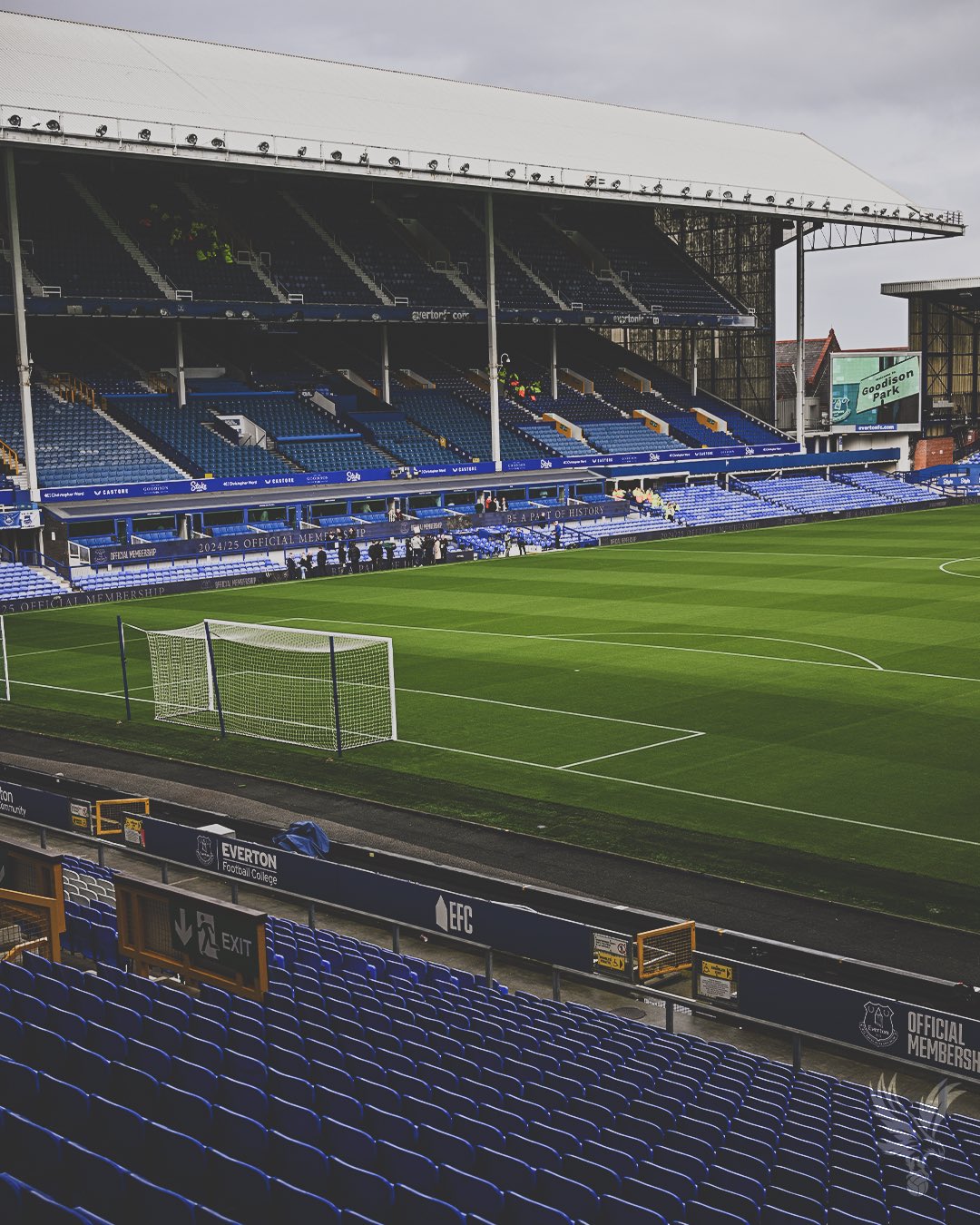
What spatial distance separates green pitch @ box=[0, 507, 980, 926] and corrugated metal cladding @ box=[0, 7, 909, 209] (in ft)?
76.6

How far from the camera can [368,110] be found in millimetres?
66750

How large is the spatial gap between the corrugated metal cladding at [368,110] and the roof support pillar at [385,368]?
11140 mm

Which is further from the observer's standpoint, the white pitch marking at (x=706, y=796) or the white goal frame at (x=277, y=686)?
the white goal frame at (x=277, y=686)

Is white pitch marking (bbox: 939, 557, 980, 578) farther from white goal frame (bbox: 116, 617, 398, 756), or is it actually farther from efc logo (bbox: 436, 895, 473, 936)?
efc logo (bbox: 436, 895, 473, 936)

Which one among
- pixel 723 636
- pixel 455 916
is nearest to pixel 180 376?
pixel 723 636

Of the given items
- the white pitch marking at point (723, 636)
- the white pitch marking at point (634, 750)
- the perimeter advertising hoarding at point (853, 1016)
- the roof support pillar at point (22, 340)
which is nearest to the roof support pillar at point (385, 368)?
the roof support pillar at point (22, 340)

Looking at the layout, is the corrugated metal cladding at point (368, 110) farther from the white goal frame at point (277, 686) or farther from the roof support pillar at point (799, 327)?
the white goal frame at point (277, 686)

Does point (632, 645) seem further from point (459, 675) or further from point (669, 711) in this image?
point (669, 711)

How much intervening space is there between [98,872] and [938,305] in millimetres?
96377

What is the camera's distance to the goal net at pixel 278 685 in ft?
85.9

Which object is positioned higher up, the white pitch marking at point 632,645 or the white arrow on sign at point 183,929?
the white arrow on sign at point 183,929

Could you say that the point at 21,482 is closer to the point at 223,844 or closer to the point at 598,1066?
the point at 223,844

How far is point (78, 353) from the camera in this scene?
67000mm

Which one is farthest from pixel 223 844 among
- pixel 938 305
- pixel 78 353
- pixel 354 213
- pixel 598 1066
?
pixel 938 305
